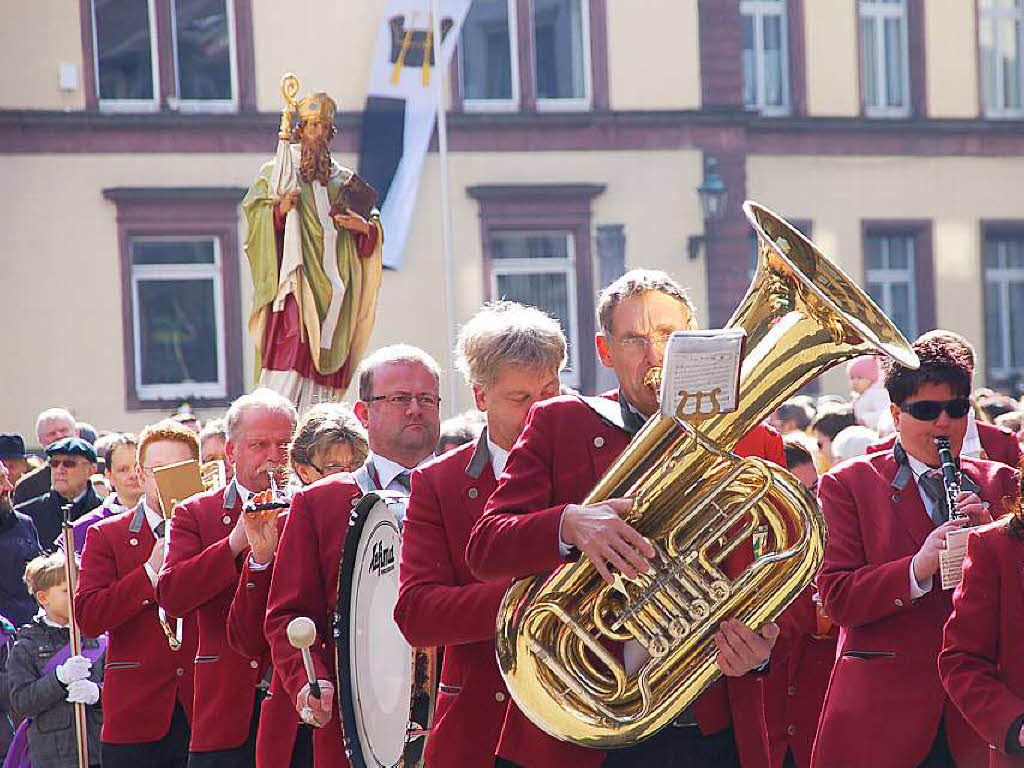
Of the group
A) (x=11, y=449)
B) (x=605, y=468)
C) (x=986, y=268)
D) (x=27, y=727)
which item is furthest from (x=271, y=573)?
(x=986, y=268)

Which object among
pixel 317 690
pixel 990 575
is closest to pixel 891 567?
pixel 990 575

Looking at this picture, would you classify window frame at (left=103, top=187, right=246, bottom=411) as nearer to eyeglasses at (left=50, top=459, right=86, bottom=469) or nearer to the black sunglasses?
eyeglasses at (left=50, top=459, right=86, bottom=469)

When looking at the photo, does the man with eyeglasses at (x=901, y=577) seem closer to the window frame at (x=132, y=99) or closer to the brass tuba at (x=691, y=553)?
the brass tuba at (x=691, y=553)

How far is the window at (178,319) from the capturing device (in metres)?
22.0

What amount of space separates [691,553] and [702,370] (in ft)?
1.44

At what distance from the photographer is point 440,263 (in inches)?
881

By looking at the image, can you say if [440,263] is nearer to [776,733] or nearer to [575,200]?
[575,200]

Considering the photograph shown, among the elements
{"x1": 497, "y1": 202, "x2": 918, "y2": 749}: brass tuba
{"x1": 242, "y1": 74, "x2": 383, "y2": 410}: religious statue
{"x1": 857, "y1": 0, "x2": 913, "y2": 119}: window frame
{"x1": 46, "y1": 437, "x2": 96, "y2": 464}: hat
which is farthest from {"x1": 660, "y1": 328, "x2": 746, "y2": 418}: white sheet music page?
{"x1": 857, "y1": 0, "x2": 913, "y2": 119}: window frame

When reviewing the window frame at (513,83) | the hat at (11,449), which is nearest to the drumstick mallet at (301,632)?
the hat at (11,449)

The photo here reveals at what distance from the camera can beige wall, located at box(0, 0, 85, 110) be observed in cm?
2106

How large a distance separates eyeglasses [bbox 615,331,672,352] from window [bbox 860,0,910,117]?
2125 cm

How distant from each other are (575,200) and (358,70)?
10.1 ft

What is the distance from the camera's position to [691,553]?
12.8ft

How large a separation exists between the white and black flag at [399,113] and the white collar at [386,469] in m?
15.7
